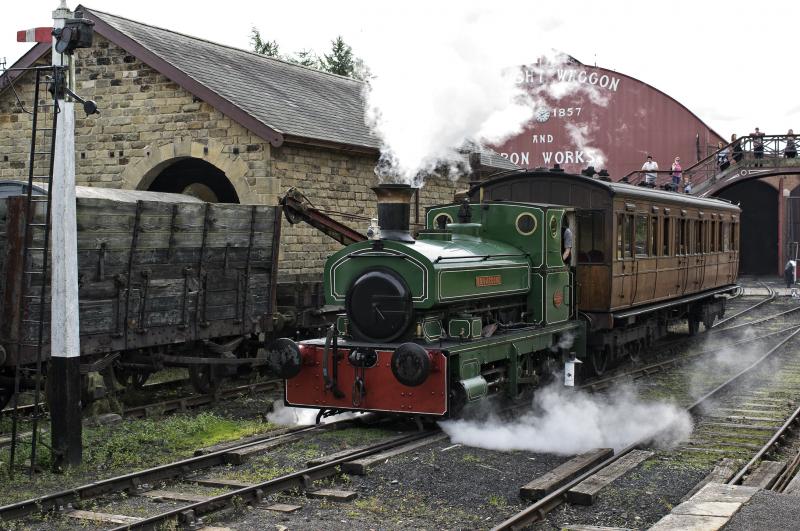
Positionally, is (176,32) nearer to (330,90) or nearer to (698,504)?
(330,90)

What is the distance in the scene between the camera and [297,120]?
1627 cm

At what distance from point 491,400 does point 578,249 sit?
3071 millimetres

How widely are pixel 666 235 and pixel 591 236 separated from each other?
2795 mm

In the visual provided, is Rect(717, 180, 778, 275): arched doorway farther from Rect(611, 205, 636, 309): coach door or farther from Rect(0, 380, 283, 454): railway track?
Rect(0, 380, 283, 454): railway track

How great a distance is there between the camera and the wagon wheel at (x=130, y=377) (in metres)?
11.6

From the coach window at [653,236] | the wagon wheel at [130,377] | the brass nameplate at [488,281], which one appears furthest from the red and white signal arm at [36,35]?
the coach window at [653,236]

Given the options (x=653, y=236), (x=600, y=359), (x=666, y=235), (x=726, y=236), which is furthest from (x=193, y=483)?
(x=726, y=236)

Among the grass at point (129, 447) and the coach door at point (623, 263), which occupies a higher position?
the coach door at point (623, 263)

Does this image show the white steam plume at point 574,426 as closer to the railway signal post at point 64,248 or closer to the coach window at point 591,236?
the coach window at point 591,236

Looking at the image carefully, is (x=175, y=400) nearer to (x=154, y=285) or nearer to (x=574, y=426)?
(x=154, y=285)

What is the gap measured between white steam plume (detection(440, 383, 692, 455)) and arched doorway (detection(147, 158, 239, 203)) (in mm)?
7836

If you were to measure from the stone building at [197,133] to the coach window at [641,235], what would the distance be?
17.1 feet

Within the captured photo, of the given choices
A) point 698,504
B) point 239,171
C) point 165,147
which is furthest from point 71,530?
point 165,147

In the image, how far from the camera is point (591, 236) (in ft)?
41.3
